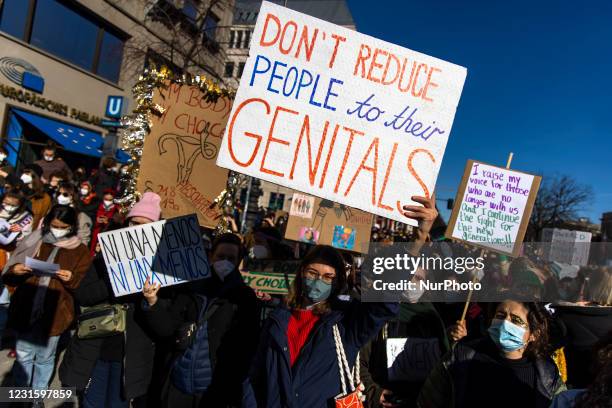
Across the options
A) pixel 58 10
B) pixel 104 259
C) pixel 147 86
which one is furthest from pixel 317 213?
pixel 58 10

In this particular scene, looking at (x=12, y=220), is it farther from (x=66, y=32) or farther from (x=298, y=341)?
(x=66, y=32)

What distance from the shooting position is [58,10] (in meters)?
15.1

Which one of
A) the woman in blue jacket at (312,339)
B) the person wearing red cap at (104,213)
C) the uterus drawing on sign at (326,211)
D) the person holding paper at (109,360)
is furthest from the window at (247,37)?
the woman in blue jacket at (312,339)

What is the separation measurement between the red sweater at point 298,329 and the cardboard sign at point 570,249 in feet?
15.6

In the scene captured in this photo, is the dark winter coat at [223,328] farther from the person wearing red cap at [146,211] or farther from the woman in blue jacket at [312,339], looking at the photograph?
the person wearing red cap at [146,211]

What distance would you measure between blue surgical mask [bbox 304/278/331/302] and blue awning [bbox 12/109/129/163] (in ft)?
42.3

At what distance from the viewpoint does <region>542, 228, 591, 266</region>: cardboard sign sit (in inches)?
226

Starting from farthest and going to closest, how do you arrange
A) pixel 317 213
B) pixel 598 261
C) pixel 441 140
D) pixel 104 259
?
pixel 317 213 → pixel 598 261 → pixel 104 259 → pixel 441 140

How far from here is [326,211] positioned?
6.62 metres

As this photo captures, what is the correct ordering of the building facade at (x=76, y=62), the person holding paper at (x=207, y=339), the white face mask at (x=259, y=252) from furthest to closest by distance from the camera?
the building facade at (x=76, y=62) < the white face mask at (x=259, y=252) < the person holding paper at (x=207, y=339)

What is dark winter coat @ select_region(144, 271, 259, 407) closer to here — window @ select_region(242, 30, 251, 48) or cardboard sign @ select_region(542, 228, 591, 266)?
cardboard sign @ select_region(542, 228, 591, 266)

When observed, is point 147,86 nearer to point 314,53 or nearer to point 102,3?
point 314,53

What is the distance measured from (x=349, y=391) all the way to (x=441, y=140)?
1.41 m

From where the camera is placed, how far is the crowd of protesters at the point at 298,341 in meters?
2.06
